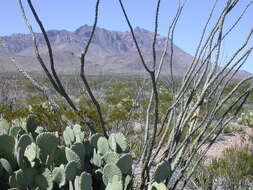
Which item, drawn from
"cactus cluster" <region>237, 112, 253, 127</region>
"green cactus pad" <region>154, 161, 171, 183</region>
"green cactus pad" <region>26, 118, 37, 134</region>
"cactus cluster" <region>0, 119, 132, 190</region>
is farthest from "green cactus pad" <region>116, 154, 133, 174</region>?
"cactus cluster" <region>237, 112, 253, 127</region>

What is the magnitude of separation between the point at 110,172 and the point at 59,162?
334 mm

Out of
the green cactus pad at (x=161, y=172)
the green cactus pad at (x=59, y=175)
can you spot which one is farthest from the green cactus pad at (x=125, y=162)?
the green cactus pad at (x=59, y=175)

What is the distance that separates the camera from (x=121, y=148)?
70.8 inches

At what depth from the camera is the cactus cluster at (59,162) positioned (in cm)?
154

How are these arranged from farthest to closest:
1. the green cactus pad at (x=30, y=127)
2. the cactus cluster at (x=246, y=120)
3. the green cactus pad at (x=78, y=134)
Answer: the cactus cluster at (x=246, y=120)
the green cactus pad at (x=30, y=127)
the green cactus pad at (x=78, y=134)

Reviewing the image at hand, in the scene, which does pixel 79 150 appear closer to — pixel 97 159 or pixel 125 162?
pixel 97 159

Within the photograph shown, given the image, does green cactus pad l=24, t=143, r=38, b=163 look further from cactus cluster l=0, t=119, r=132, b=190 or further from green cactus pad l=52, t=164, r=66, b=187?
green cactus pad l=52, t=164, r=66, b=187

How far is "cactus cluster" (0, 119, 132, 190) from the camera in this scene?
154cm

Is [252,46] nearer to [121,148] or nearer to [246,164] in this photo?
[121,148]

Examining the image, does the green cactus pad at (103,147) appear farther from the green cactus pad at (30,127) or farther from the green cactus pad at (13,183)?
the green cactus pad at (30,127)

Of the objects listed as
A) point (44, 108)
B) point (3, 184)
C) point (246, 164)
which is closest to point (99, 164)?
point (3, 184)

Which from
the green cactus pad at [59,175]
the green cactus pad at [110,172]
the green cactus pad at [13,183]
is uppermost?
the green cactus pad at [110,172]

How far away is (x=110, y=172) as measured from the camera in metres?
1.52

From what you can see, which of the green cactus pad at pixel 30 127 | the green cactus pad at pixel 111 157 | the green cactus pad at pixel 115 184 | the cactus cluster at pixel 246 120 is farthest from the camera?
the cactus cluster at pixel 246 120
